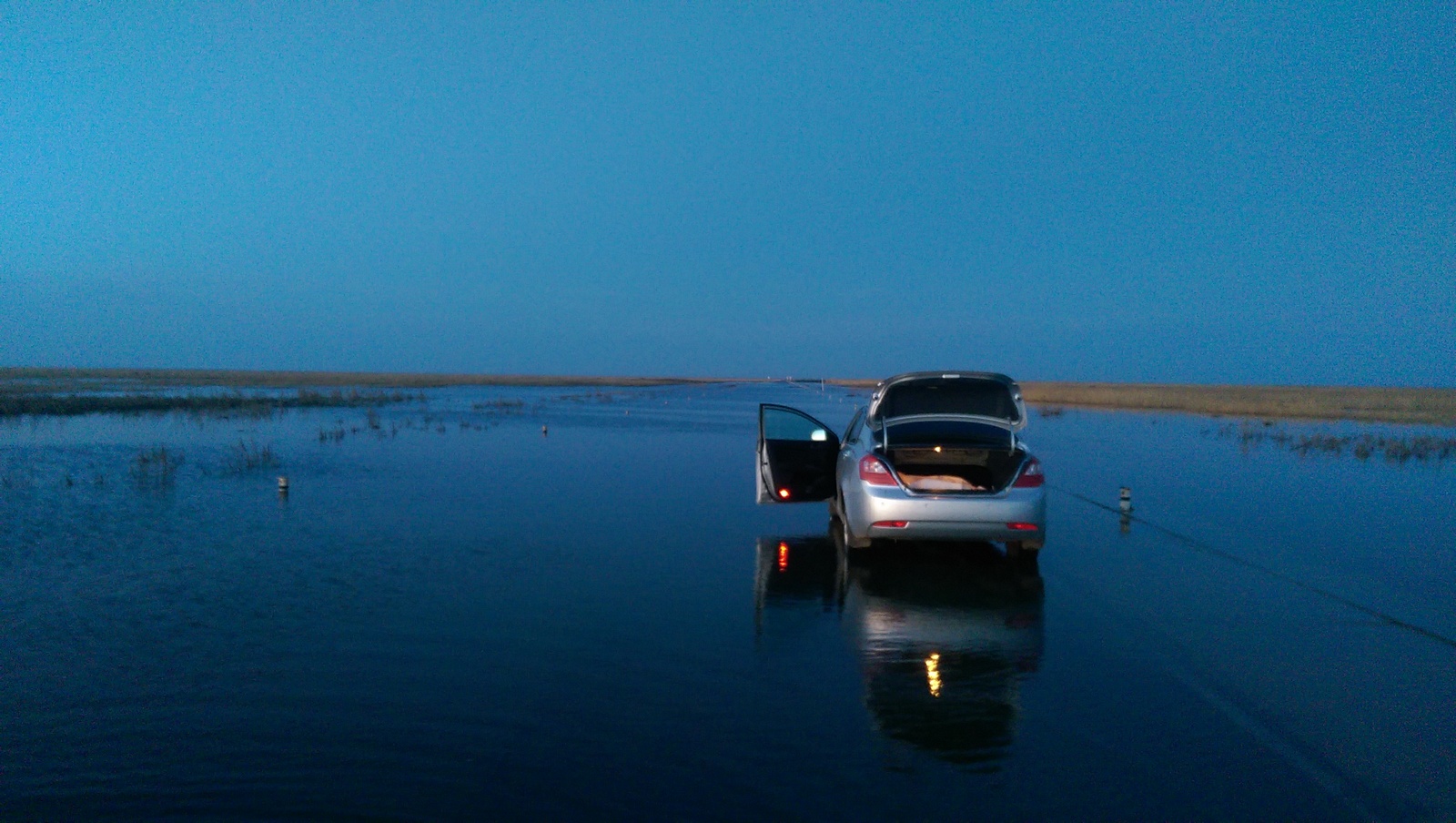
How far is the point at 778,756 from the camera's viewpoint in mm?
4949

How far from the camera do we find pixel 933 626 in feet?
25.9

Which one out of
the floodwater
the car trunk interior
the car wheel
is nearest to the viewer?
the floodwater

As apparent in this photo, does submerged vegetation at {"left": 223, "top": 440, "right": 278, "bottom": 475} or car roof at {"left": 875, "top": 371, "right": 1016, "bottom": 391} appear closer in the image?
car roof at {"left": 875, "top": 371, "right": 1016, "bottom": 391}

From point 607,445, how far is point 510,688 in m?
20.7

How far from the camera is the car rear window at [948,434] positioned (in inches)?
416

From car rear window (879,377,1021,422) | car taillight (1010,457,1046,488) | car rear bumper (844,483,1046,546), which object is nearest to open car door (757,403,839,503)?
car rear window (879,377,1021,422)

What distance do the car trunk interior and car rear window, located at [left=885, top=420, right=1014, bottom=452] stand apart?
7 cm

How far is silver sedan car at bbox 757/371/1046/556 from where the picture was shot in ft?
31.6

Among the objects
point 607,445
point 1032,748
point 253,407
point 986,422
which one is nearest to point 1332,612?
point 986,422

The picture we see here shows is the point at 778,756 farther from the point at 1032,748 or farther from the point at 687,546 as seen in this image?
the point at 687,546

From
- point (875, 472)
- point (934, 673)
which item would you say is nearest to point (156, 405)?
point (875, 472)

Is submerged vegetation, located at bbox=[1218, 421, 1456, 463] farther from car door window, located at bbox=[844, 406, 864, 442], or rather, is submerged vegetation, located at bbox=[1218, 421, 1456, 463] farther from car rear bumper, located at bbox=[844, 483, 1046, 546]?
car rear bumper, located at bbox=[844, 483, 1046, 546]

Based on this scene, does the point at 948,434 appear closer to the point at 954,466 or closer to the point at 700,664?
the point at 954,466

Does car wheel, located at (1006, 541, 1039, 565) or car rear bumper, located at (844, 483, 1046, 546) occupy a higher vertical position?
car rear bumper, located at (844, 483, 1046, 546)
